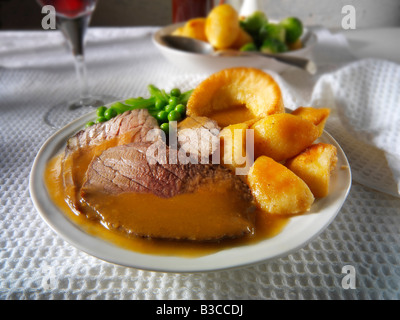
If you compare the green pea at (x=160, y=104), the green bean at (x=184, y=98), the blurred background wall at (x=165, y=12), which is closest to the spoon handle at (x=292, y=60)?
the green bean at (x=184, y=98)

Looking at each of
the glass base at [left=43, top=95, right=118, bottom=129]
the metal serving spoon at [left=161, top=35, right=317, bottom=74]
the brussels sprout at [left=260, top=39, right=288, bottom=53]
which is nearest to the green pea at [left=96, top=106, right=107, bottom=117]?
the glass base at [left=43, top=95, right=118, bottom=129]

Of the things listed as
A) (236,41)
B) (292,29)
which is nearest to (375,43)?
(292,29)

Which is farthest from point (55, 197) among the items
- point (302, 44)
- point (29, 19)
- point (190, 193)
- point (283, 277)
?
point (29, 19)

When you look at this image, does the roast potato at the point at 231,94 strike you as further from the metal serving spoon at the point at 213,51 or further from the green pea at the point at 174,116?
the metal serving spoon at the point at 213,51

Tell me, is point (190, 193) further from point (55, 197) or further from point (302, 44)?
point (302, 44)

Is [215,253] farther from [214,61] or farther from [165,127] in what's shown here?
[214,61]

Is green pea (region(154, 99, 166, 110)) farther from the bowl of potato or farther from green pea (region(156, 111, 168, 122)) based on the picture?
the bowl of potato

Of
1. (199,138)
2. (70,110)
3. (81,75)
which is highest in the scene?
(199,138)
